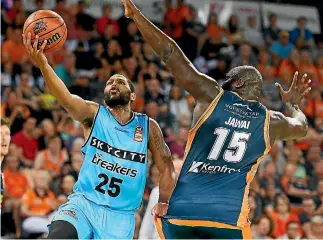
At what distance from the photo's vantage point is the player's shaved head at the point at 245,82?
21.0 feet

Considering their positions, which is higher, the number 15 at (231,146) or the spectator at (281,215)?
the number 15 at (231,146)

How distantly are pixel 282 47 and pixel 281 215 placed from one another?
607 centimetres

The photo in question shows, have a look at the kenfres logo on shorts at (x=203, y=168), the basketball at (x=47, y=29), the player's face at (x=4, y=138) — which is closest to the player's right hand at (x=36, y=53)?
the basketball at (x=47, y=29)

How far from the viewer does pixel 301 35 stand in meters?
17.7

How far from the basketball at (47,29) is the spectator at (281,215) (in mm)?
6076

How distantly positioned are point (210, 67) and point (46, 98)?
13.7 ft

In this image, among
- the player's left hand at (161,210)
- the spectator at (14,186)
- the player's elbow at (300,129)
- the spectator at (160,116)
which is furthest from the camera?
the spectator at (160,116)

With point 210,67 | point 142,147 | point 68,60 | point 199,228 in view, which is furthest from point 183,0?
point 199,228

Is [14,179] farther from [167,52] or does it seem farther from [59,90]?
[167,52]

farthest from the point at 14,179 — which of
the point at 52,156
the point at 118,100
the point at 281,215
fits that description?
the point at 118,100

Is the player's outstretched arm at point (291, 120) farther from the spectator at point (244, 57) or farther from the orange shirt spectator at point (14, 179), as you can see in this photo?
the spectator at point (244, 57)

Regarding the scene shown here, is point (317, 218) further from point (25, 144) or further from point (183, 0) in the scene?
point (183, 0)

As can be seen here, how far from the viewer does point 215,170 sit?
6.17m

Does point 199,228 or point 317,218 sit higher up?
point 199,228
